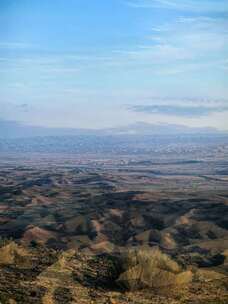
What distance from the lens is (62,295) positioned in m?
12.6

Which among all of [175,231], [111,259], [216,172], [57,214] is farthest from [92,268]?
[216,172]

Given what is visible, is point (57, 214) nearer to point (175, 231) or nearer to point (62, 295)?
point (175, 231)

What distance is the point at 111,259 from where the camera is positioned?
1692 centimetres

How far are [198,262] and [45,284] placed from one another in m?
9.45

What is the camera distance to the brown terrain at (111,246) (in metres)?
13.3

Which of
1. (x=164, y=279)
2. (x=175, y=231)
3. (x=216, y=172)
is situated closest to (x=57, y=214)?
(x=175, y=231)

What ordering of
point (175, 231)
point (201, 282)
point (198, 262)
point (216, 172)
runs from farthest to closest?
point (216, 172)
point (175, 231)
point (198, 262)
point (201, 282)

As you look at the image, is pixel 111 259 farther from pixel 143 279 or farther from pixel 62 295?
pixel 62 295

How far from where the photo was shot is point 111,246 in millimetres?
38156

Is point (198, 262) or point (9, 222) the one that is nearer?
point (198, 262)

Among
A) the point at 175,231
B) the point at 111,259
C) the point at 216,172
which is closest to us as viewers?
the point at 111,259

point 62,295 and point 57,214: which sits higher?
point 62,295

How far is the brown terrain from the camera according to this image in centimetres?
1327

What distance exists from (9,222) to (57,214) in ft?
18.7
